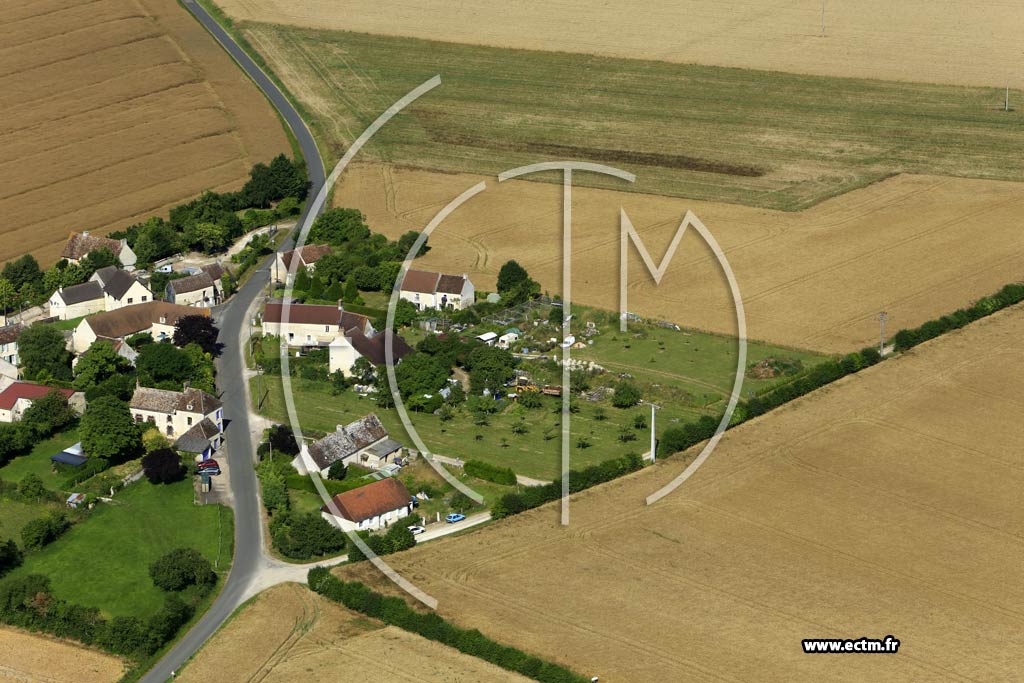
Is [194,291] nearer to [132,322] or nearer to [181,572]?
[132,322]

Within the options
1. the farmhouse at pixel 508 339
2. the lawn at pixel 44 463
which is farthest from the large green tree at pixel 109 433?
the farmhouse at pixel 508 339

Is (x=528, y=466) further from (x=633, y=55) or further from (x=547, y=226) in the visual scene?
(x=633, y=55)

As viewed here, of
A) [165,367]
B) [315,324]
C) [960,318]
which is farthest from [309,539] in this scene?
[960,318]

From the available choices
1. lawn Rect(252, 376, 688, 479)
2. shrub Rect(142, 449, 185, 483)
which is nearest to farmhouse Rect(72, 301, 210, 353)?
lawn Rect(252, 376, 688, 479)

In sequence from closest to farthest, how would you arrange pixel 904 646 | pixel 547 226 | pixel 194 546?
pixel 904 646 < pixel 194 546 < pixel 547 226

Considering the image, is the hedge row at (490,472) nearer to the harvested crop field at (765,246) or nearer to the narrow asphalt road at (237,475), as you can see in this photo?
the narrow asphalt road at (237,475)

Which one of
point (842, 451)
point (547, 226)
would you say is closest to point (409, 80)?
point (547, 226)
